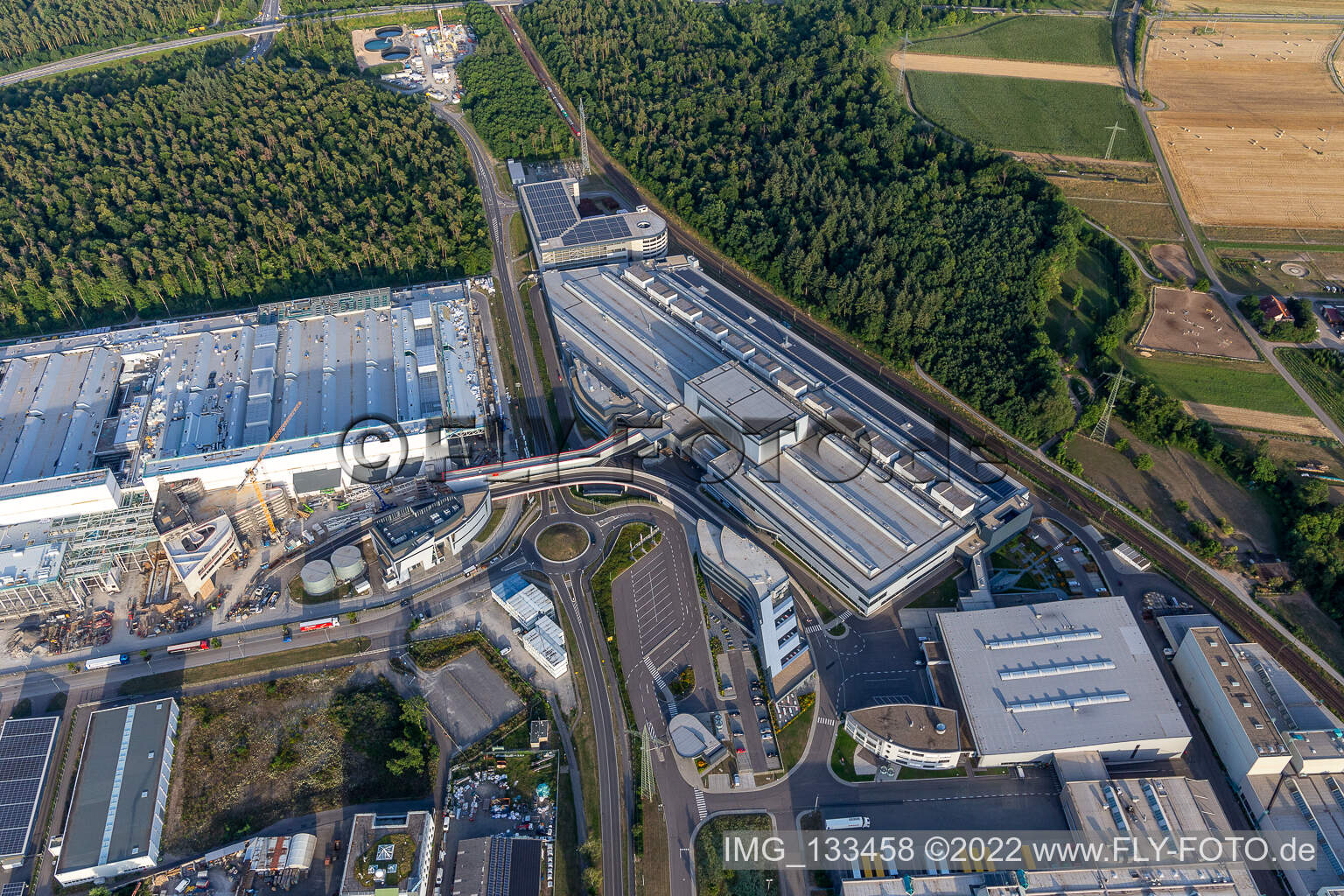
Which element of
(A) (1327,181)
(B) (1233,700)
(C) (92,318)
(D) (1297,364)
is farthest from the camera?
(A) (1327,181)

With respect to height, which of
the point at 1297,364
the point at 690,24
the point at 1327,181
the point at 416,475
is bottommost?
the point at 416,475

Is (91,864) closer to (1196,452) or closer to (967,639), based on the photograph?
(967,639)

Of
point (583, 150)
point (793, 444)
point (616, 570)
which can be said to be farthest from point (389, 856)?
point (583, 150)

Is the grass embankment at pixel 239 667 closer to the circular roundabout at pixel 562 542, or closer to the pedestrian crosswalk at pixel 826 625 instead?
the circular roundabout at pixel 562 542

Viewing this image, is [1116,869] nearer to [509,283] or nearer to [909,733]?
[909,733]

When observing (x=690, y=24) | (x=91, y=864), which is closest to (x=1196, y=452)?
(x=91, y=864)

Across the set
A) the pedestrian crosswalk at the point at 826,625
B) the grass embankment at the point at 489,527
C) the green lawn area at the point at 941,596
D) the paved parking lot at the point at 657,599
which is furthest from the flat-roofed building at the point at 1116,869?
the grass embankment at the point at 489,527
